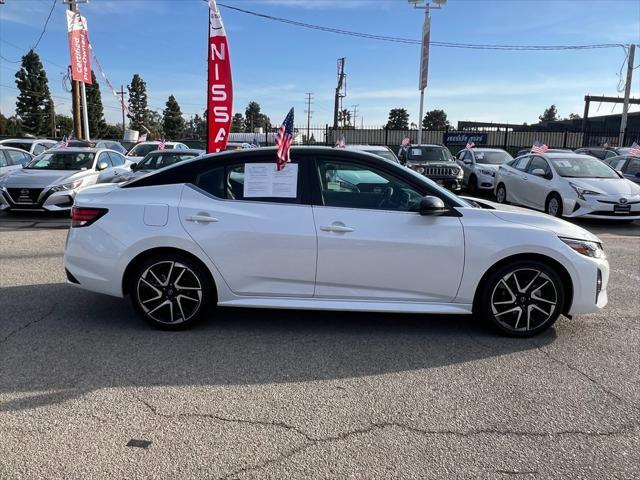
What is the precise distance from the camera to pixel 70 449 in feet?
9.04

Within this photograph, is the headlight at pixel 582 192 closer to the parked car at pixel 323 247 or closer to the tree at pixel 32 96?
the parked car at pixel 323 247

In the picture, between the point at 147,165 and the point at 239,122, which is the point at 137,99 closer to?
the point at 239,122

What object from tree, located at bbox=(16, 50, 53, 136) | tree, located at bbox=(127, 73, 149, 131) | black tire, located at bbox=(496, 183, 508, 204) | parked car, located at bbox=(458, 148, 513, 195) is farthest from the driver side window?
tree, located at bbox=(127, 73, 149, 131)

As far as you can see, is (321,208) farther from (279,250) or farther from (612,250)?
(612,250)

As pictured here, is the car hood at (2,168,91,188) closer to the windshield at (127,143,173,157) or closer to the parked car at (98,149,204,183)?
the parked car at (98,149,204,183)

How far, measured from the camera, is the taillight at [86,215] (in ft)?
14.5

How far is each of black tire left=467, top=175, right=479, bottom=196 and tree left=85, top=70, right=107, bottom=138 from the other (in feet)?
254

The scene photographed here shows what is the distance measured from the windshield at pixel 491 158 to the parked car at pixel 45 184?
12120mm

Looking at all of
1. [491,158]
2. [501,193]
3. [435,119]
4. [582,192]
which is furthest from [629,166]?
[435,119]

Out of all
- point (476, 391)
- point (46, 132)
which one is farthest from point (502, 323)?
point (46, 132)

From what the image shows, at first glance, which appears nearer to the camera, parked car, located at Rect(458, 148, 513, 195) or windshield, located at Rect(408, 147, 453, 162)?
parked car, located at Rect(458, 148, 513, 195)

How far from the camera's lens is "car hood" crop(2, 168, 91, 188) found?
10297 millimetres

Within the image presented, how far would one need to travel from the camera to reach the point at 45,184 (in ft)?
33.8

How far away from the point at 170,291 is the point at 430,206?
7.53ft
